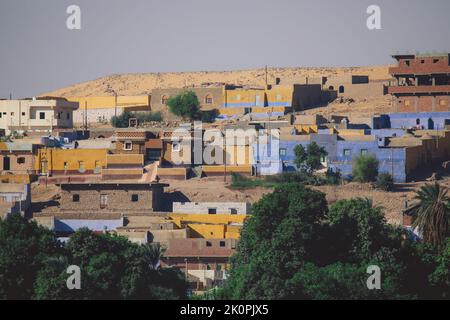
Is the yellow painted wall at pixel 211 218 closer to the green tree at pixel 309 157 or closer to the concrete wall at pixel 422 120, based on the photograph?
the green tree at pixel 309 157

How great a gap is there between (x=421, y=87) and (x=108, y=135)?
9.92m

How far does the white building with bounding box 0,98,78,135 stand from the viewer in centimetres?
5628

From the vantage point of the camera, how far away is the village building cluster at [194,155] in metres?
43.2

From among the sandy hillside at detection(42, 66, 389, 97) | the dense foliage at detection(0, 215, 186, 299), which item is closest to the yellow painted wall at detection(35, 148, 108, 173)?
the dense foliage at detection(0, 215, 186, 299)

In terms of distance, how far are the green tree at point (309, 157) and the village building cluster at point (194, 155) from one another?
44 centimetres

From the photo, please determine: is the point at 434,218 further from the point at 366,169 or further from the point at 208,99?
the point at 208,99

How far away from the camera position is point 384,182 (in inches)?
1829

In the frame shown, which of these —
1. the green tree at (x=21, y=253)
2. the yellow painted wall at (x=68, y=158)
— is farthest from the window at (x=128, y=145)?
the green tree at (x=21, y=253)

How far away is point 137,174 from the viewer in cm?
4766

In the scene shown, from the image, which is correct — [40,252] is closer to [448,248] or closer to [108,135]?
[448,248]

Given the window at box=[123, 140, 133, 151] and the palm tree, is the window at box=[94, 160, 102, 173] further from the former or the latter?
the palm tree

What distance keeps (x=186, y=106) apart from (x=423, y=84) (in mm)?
8171

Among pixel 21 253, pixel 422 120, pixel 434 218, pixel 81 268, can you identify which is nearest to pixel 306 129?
pixel 422 120
